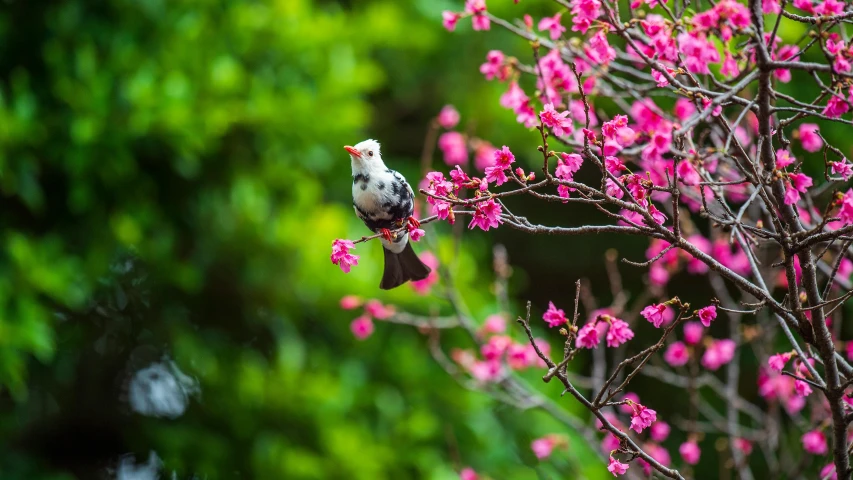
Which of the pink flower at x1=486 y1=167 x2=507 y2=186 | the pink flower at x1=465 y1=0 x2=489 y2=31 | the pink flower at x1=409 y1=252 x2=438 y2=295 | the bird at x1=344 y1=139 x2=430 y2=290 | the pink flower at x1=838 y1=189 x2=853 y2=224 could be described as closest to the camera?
the pink flower at x1=838 y1=189 x2=853 y2=224

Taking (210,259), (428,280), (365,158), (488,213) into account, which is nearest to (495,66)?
(365,158)

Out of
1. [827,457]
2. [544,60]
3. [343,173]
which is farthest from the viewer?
[343,173]

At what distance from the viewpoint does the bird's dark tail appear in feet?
6.84

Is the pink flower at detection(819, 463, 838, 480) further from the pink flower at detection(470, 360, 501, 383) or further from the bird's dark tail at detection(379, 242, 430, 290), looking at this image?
the pink flower at detection(470, 360, 501, 383)

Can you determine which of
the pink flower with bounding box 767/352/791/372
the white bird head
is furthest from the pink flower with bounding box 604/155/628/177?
the white bird head

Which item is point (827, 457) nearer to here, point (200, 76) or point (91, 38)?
point (200, 76)

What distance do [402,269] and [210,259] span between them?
258 cm

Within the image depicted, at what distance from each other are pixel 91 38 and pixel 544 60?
9.06 feet

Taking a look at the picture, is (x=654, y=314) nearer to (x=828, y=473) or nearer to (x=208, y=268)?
(x=828, y=473)

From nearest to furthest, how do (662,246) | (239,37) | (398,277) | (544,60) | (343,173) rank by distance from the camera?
1. (398,277)
2. (544,60)
3. (662,246)
4. (239,37)
5. (343,173)

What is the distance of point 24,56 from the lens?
431 cm

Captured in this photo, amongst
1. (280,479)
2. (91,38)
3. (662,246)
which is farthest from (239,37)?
(662,246)

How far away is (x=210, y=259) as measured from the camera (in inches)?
176

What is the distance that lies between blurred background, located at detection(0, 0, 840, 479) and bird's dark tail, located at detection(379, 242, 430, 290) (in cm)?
216
